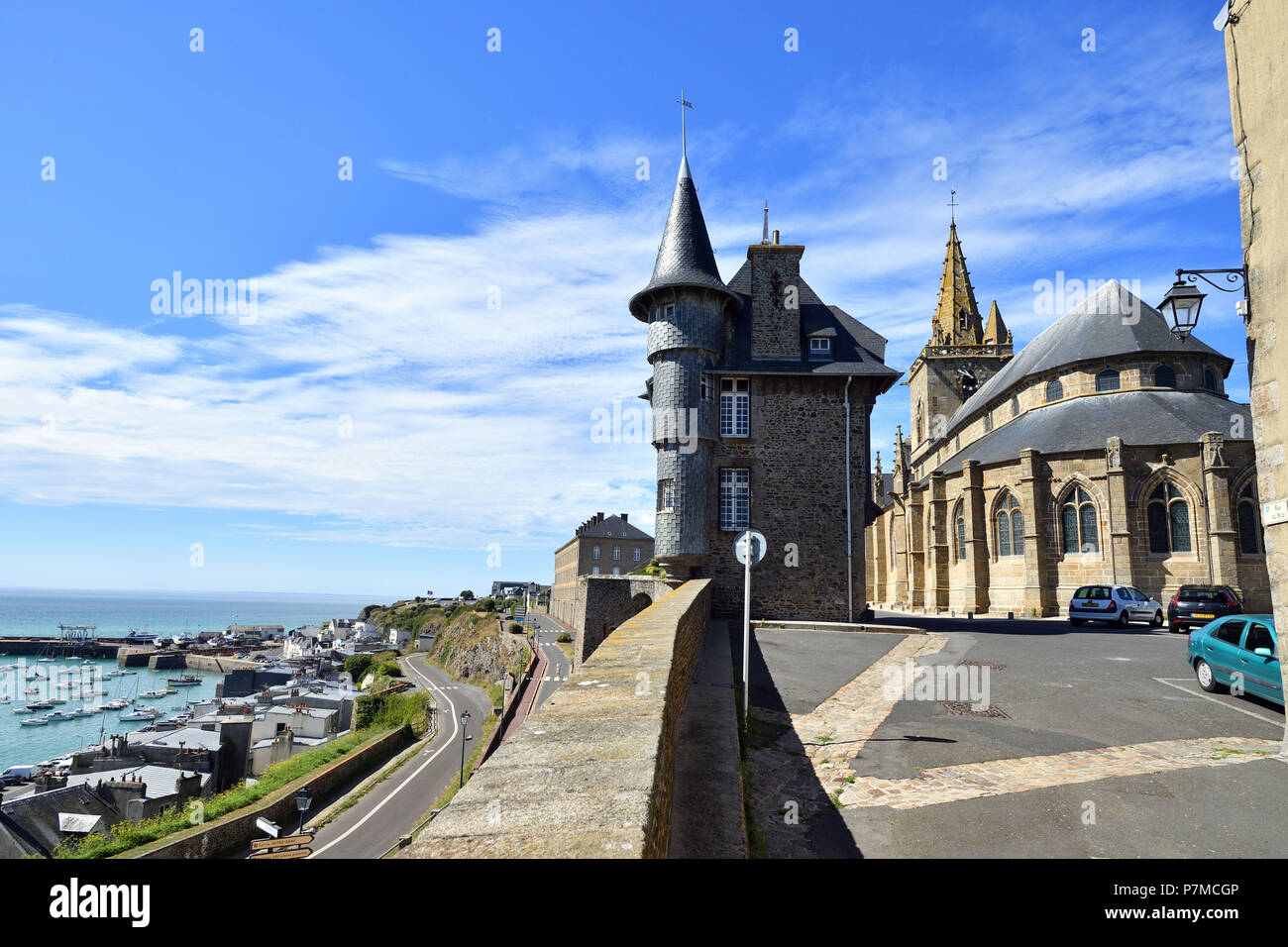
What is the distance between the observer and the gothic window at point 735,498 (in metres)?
23.7

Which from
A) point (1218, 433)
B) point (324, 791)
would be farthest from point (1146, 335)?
point (324, 791)

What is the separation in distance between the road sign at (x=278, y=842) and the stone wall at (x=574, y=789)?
18036 millimetres

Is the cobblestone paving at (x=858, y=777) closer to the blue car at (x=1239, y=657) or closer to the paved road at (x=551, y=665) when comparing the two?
the blue car at (x=1239, y=657)

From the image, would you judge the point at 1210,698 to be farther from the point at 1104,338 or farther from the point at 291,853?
the point at 1104,338

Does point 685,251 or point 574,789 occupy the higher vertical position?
point 685,251

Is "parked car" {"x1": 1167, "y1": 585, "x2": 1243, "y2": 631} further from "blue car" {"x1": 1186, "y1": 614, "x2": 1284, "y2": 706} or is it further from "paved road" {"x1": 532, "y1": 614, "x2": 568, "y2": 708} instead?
"paved road" {"x1": 532, "y1": 614, "x2": 568, "y2": 708}

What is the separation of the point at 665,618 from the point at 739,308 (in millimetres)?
18600

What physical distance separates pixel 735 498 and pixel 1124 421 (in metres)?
21.9

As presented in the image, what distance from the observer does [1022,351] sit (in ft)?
→ 147

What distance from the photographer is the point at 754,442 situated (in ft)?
78.7

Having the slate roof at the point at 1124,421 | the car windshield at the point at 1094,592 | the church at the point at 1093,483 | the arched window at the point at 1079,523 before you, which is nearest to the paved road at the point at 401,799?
the car windshield at the point at 1094,592

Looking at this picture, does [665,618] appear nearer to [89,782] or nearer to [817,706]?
[817,706]

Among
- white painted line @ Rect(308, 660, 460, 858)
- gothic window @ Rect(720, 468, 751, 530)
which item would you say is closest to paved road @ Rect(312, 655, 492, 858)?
white painted line @ Rect(308, 660, 460, 858)

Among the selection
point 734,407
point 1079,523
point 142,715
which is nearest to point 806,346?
point 734,407
